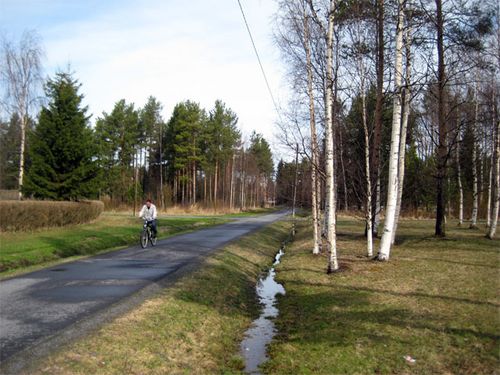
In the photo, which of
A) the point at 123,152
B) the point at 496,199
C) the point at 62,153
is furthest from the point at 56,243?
the point at 123,152

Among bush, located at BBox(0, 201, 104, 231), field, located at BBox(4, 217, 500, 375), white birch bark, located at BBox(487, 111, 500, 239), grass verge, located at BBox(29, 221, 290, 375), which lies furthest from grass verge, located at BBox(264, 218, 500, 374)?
bush, located at BBox(0, 201, 104, 231)

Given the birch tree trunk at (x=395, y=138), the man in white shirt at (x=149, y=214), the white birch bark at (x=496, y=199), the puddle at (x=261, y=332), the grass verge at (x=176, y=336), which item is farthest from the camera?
the white birch bark at (x=496, y=199)

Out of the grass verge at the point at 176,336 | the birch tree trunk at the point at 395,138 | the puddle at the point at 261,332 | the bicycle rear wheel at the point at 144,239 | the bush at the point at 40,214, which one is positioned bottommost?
the puddle at the point at 261,332

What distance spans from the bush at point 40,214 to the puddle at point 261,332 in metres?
11.2

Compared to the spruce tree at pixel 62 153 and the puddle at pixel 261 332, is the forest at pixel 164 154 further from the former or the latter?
the puddle at pixel 261 332

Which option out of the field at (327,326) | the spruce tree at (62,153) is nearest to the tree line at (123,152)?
the spruce tree at (62,153)

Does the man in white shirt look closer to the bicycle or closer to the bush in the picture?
the bicycle

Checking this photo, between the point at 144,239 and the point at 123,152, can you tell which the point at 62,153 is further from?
the point at 123,152

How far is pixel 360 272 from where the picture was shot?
11.7 meters

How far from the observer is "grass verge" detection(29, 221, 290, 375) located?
5578 millimetres

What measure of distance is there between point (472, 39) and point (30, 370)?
16.4 meters

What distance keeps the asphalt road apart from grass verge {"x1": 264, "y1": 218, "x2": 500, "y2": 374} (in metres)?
3.07

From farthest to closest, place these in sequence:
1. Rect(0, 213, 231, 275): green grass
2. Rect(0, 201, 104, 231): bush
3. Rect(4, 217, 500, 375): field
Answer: Rect(0, 201, 104, 231): bush < Rect(0, 213, 231, 275): green grass < Rect(4, 217, 500, 375): field

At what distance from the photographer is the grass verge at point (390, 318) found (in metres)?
5.79
